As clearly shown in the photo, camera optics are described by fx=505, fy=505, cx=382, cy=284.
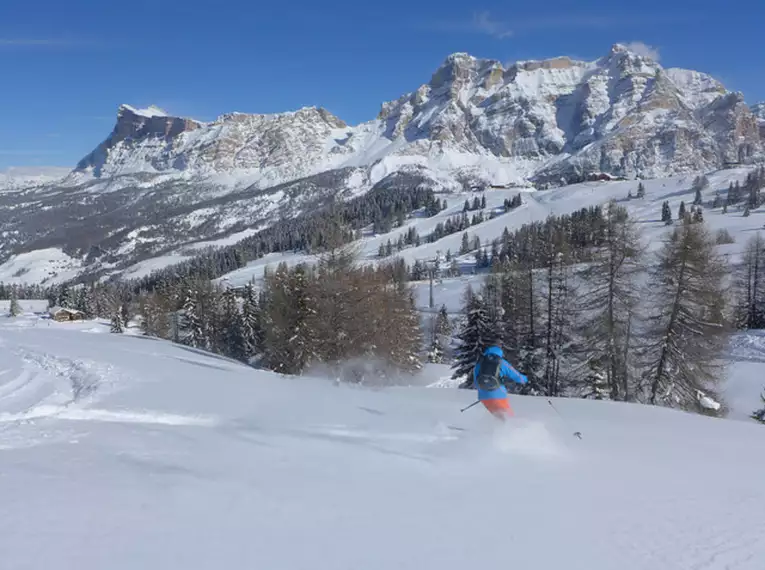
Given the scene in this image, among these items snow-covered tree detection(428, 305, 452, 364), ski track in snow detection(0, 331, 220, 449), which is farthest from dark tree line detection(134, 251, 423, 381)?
snow-covered tree detection(428, 305, 452, 364)

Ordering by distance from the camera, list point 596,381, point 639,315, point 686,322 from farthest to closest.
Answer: point 596,381 → point 639,315 → point 686,322

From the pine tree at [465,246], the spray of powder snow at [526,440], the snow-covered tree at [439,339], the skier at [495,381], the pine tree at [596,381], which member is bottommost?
the snow-covered tree at [439,339]

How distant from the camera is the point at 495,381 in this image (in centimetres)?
996

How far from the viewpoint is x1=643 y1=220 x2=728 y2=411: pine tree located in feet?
69.3

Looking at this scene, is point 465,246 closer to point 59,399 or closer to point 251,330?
point 251,330

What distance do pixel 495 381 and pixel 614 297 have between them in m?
14.9

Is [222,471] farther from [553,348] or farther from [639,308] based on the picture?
[553,348]

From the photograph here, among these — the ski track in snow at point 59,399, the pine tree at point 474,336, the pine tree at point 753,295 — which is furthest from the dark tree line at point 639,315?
the pine tree at point 753,295

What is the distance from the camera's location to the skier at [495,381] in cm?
994

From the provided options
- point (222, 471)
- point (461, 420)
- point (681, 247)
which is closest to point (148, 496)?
point (222, 471)

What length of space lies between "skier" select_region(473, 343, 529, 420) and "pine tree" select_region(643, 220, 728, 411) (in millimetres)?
14788

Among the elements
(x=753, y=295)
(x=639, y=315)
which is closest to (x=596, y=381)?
(x=639, y=315)

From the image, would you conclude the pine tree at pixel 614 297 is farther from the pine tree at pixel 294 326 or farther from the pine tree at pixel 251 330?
the pine tree at pixel 251 330

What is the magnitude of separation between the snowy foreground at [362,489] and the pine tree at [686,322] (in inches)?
444
